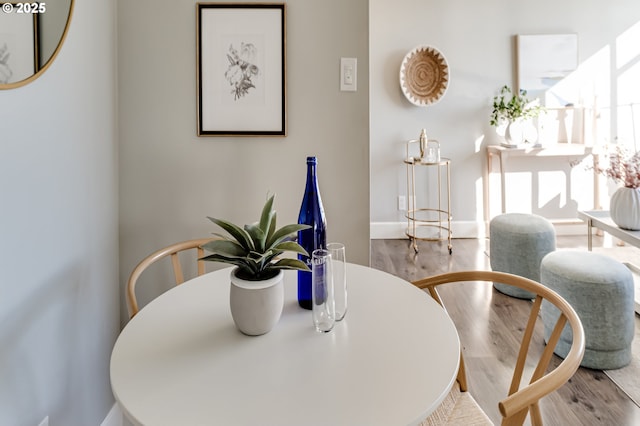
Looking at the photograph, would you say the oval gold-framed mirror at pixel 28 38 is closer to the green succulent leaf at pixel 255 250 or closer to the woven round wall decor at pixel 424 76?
the green succulent leaf at pixel 255 250

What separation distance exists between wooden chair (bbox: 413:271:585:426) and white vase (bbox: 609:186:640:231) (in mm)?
1977

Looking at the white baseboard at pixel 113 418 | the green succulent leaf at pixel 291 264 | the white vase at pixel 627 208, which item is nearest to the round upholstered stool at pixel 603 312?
the white vase at pixel 627 208

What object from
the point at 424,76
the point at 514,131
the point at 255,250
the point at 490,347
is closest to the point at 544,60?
the point at 514,131

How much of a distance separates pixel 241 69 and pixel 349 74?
421 mm

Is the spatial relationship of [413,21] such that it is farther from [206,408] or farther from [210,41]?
[206,408]

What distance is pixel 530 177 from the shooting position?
4.46 m

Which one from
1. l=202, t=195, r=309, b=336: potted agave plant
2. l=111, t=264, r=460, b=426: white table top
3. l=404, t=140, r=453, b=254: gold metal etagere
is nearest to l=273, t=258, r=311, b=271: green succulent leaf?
l=202, t=195, r=309, b=336: potted agave plant

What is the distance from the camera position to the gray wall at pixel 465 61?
13.9 feet

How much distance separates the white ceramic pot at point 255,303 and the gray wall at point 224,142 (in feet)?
2.84

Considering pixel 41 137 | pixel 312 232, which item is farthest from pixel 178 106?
pixel 312 232

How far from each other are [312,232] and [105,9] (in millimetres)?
→ 1167

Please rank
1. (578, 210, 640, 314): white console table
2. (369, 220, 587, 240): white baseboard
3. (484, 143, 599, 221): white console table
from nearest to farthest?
(578, 210, 640, 314): white console table
(484, 143, 599, 221): white console table
(369, 220, 587, 240): white baseboard

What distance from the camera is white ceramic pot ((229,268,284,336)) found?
931 millimetres

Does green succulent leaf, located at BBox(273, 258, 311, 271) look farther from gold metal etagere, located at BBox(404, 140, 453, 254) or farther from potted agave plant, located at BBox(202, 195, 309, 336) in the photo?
gold metal etagere, located at BBox(404, 140, 453, 254)
